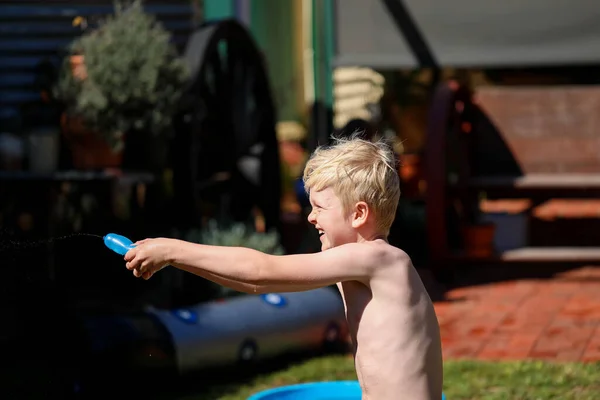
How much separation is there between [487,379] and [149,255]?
2.29 meters

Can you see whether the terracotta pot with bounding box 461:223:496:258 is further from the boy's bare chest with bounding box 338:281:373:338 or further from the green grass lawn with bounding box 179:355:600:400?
the boy's bare chest with bounding box 338:281:373:338

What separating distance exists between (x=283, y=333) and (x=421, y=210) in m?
3.44

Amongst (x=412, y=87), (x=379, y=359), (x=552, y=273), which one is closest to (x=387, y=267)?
(x=379, y=359)

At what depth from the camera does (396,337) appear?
259 cm

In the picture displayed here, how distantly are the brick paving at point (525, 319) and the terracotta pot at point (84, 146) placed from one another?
2.02 meters

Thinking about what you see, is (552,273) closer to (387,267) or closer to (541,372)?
(541,372)

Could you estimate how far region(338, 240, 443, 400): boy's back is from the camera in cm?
259

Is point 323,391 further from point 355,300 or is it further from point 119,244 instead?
point 119,244

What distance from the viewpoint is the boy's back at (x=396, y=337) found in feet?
8.49

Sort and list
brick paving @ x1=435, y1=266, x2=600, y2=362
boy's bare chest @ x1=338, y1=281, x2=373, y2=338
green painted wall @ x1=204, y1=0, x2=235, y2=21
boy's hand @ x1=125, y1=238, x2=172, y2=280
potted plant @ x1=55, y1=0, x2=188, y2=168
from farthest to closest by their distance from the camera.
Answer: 1. green painted wall @ x1=204, y1=0, x2=235, y2=21
2. potted plant @ x1=55, y1=0, x2=188, y2=168
3. brick paving @ x1=435, y1=266, x2=600, y2=362
4. boy's bare chest @ x1=338, y1=281, x2=373, y2=338
5. boy's hand @ x1=125, y1=238, x2=172, y2=280

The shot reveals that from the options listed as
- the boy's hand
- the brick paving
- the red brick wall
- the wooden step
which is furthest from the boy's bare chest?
the red brick wall

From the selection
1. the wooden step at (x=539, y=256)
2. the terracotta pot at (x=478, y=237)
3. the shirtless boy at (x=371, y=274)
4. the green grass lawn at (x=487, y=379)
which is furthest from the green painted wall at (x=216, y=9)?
the shirtless boy at (x=371, y=274)

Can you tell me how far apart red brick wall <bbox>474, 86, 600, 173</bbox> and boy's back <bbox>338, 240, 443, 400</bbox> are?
14.9ft

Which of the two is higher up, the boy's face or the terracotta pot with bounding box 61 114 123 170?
the boy's face
